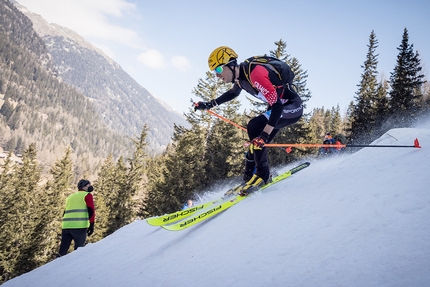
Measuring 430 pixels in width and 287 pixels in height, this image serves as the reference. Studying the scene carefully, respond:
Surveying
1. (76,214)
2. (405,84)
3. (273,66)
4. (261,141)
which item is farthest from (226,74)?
(405,84)

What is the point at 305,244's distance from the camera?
7.62 feet

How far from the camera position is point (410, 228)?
2.03 m

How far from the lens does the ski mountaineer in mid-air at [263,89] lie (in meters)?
4.45

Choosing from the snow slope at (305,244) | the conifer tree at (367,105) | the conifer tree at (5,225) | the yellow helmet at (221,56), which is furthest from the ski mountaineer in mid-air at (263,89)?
the conifer tree at (5,225)

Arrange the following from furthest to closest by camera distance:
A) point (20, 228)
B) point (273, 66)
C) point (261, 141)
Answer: point (20, 228) < point (273, 66) < point (261, 141)

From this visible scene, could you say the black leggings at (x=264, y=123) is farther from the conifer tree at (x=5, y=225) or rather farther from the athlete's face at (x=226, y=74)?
the conifer tree at (x=5, y=225)

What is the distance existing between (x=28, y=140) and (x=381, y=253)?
711 ft

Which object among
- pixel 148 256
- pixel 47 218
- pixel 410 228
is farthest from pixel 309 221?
pixel 47 218

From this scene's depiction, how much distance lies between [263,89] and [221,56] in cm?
124

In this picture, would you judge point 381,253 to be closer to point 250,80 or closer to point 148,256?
point 148,256

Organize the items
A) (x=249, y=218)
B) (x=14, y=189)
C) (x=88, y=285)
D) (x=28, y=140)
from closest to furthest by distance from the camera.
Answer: (x=88, y=285) → (x=249, y=218) → (x=14, y=189) → (x=28, y=140)

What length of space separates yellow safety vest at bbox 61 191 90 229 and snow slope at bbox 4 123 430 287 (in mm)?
1784

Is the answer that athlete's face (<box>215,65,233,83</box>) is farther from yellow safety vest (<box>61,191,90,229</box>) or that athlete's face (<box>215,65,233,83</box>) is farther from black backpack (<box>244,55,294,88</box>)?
yellow safety vest (<box>61,191,90,229</box>)

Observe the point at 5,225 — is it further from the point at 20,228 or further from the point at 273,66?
the point at 273,66
